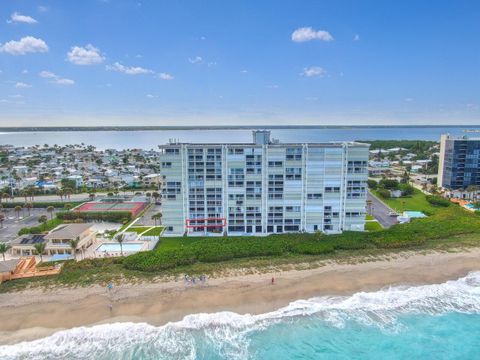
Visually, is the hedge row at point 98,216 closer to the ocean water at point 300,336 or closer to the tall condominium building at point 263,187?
the tall condominium building at point 263,187

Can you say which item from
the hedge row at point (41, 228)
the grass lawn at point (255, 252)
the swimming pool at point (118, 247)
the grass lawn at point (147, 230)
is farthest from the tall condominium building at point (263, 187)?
the hedge row at point (41, 228)

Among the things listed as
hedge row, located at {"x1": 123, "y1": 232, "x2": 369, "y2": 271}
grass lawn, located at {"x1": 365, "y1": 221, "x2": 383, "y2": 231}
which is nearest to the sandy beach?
hedge row, located at {"x1": 123, "y1": 232, "x2": 369, "y2": 271}

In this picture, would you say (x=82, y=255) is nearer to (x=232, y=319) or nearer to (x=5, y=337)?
(x=5, y=337)

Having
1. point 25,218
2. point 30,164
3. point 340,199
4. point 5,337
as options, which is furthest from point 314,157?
point 30,164

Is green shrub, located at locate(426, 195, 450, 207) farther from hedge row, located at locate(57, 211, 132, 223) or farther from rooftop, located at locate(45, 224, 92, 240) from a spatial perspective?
rooftop, located at locate(45, 224, 92, 240)

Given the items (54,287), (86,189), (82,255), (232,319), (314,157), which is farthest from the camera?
(86,189)

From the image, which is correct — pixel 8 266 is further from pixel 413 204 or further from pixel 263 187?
pixel 413 204
